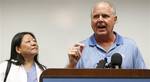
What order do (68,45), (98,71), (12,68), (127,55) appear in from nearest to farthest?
1. (98,71)
2. (127,55)
3. (12,68)
4. (68,45)

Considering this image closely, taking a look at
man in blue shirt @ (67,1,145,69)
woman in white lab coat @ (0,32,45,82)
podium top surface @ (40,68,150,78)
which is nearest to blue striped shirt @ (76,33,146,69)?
man in blue shirt @ (67,1,145,69)

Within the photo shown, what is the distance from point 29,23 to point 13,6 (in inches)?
9.0

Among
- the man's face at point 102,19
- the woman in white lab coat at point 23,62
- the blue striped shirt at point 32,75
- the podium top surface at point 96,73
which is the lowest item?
the blue striped shirt at point 32,75

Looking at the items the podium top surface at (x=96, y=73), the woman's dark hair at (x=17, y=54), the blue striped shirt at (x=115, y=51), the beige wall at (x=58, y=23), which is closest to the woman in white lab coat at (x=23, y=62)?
the woman's dark hair at (x=17, y=54)

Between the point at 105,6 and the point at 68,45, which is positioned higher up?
the point at 105,6

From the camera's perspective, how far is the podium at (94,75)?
3.13 ft

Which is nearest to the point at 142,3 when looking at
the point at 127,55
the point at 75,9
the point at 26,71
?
the point at 75,9

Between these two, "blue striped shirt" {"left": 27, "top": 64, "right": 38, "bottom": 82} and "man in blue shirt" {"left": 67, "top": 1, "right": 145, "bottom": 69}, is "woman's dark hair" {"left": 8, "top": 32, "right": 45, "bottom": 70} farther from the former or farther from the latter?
"man in blue shirt" {"left": 67, "top": 1, "right": 145, "bottom": 69}

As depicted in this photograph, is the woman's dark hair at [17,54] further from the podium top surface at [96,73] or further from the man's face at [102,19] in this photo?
the podium top surface at [96,73]

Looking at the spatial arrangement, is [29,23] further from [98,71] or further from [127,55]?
[98,71]

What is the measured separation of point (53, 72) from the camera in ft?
3.16

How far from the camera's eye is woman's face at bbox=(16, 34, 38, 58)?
266cm

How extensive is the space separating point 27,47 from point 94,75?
1788 mm

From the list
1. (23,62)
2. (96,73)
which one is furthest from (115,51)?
(23,62)
